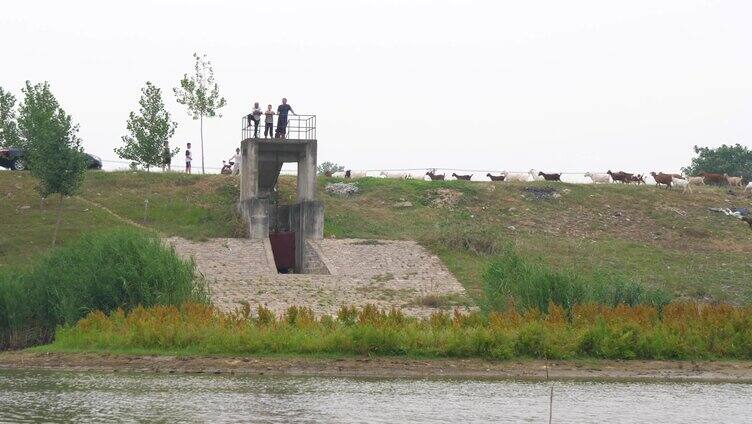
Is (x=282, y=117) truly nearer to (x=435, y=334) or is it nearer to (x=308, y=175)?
(x=308, y=175)

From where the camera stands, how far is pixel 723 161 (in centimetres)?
11106

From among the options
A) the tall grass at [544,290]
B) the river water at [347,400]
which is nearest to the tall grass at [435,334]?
the tall grass at [544,290]

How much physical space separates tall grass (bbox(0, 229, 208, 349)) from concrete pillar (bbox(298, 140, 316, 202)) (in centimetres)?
1956

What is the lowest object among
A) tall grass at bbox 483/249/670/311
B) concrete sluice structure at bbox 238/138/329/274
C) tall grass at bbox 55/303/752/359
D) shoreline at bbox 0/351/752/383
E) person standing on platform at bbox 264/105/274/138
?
shoreline at bbox 0/351/752/383

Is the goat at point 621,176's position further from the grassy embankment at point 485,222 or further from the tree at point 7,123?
the tree at point 7,123

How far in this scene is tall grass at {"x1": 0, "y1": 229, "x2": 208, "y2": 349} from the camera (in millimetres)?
38812

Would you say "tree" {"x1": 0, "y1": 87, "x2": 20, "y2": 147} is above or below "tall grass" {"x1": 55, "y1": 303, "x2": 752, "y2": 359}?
above

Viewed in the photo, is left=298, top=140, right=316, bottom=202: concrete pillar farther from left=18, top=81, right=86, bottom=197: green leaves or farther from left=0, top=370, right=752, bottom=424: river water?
left=0, top=370, right=752, bottom=424: river water

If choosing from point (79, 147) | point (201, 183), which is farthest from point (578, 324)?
point (201, 183)

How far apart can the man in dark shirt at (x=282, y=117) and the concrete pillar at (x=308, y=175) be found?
1.75 meters

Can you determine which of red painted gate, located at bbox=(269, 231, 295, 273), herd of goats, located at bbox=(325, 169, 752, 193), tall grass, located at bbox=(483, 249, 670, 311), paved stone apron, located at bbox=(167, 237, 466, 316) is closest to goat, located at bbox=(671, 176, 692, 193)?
herd of goats, located at bbox=(325, 169, 752, 193)

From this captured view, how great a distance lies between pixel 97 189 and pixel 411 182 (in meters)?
19.4

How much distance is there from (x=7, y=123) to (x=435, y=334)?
2086 inches

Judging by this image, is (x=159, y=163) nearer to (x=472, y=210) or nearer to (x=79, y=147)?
(x=79, y=147)
